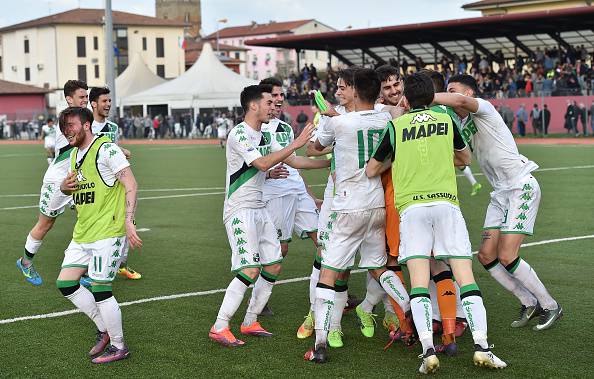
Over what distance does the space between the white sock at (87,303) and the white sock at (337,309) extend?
187 centimetres

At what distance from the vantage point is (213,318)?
876 cm

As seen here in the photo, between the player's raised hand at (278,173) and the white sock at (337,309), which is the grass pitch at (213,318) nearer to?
the white sock at (337,309)

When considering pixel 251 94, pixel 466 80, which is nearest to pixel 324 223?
pixel 251 94

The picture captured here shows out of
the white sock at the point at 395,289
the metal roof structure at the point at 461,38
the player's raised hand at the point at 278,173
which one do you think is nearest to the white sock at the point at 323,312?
the white sock at the point at 395,289

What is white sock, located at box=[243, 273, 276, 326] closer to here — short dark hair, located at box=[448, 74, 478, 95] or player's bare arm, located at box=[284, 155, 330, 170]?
player's bare arm, located at box=[284, 155, 330, 170]

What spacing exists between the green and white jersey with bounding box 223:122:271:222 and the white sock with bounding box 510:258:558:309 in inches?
90.5

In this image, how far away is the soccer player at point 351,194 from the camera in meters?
7.26

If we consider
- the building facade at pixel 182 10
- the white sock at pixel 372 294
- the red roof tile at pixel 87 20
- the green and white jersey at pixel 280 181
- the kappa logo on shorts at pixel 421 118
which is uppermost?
the building facade at pixel 182 10

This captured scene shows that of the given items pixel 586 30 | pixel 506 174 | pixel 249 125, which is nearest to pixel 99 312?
pixel 249 125

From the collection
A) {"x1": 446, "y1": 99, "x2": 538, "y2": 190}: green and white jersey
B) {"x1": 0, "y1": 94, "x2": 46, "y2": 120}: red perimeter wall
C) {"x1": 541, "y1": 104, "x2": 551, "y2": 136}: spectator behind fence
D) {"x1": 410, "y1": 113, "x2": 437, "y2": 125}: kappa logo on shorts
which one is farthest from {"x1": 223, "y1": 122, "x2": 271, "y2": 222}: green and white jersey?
{"x1": 0, "y1": 94, "x2": 46, "y2": 120}: red perimeter wall

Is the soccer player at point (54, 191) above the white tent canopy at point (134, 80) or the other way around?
the other way around

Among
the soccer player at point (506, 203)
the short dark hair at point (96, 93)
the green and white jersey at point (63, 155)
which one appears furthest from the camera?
the green and white jersey at point (63, 155)

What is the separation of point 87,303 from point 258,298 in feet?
5.01

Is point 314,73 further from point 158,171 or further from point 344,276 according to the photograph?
point 344,276
